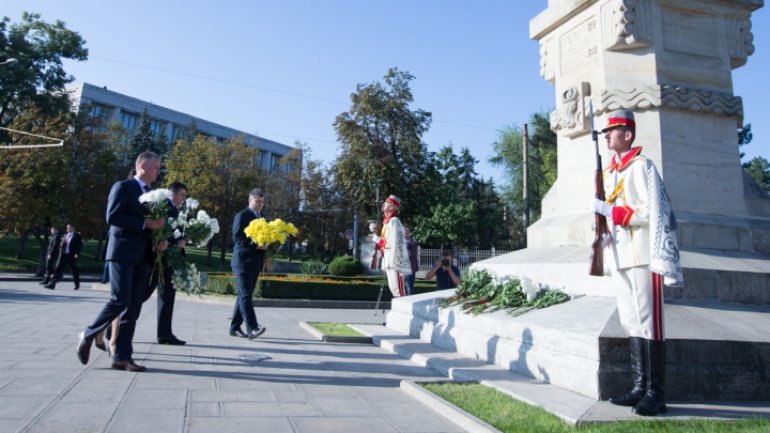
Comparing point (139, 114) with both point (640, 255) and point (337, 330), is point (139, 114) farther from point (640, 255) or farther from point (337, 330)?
point (640, 255)

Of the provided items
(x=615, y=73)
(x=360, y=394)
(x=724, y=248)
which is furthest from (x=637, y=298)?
(x=615, y=73)

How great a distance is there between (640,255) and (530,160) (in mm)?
48451

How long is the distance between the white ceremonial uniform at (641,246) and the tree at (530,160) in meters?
45.4

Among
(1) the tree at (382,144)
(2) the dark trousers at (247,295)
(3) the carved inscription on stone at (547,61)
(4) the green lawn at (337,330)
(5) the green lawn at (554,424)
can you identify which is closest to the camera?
(5) the green lawn at (554,424)

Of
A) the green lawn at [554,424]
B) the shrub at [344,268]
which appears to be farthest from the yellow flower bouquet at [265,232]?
the shrub at [344,268]

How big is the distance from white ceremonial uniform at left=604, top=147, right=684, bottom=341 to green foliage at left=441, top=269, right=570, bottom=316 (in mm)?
1565

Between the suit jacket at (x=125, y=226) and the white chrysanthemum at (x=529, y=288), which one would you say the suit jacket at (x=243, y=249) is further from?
the white chrysanthemum at (x=529, y=288)

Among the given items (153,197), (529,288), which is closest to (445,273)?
(529,288)

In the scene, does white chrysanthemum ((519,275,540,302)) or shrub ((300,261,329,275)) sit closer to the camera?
white chrysanthemum ((519,275,540,302))

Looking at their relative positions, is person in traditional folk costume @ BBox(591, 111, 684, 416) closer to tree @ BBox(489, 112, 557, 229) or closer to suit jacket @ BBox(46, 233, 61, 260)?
suit jacket @ BBox(46, 233, 61, 260)

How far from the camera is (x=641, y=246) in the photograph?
4367mm

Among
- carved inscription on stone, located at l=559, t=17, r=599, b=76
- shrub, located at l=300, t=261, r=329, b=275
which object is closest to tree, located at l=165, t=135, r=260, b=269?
shrub, located at l=300, t=261, r=329, b=275

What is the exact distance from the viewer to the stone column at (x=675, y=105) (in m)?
6.59

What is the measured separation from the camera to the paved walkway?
12.2 ft
